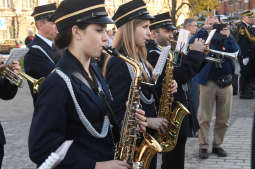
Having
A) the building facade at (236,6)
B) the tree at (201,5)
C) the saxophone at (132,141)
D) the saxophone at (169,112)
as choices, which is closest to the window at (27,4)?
the tree at (201,5)

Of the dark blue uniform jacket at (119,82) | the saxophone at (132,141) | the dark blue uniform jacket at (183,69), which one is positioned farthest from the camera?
the dark blue uniform jacket at (183,69)

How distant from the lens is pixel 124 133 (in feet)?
8.70

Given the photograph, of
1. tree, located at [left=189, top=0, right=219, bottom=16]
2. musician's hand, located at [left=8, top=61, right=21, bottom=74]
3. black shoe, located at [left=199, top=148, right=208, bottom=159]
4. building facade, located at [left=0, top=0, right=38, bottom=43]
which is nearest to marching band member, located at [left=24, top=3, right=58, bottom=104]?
musician's hand, located at [left=8, top=61, right=21, bottom=74]

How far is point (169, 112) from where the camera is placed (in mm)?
4141

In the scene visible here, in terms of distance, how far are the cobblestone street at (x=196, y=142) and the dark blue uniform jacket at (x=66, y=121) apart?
362cm

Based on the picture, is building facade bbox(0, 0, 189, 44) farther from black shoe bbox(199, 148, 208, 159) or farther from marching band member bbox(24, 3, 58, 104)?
marching band member bbox(24, 3, 58, 104)

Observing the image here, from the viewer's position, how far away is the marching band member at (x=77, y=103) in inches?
82.9

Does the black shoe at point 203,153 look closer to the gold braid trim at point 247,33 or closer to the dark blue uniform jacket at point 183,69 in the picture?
the dark blue uniform jacket at point 183,69

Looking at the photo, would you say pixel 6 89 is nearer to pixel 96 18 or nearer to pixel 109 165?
pixel 96 18

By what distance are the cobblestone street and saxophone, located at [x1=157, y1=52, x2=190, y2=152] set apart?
1.74 m

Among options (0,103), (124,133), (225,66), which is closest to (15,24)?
(0,103)

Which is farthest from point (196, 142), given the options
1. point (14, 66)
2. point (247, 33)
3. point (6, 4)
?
point (6, 4)

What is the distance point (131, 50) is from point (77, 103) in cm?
143

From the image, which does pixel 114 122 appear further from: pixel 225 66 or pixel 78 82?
pixel 225 66
